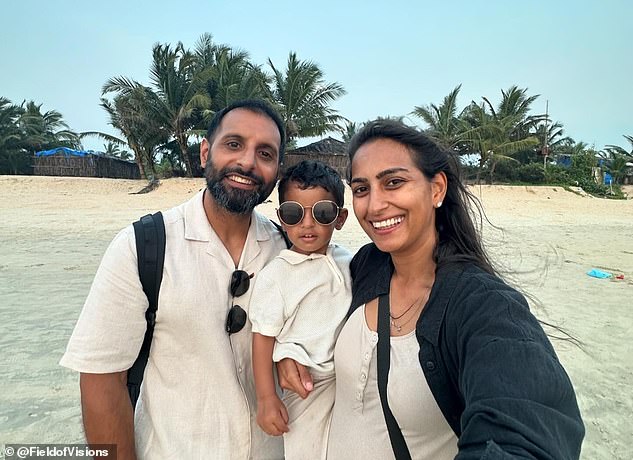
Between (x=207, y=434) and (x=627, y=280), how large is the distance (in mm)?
8999

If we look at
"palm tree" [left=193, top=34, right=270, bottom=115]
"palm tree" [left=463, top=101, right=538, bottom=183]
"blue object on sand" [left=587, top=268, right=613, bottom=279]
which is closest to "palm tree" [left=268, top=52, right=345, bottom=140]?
"palm tree" [left=193, top=34, right=270, bottom=115]

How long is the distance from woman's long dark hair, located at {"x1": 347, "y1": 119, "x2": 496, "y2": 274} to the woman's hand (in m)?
A: 0.73

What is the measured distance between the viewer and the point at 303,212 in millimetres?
2166

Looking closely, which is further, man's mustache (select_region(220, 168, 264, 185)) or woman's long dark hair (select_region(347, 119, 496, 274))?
man's mustache (select_region(220, 168, 264, 185))

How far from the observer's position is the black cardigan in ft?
3.20

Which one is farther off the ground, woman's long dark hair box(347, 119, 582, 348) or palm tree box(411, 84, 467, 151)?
palm tree box(411, 84, 467, 151)

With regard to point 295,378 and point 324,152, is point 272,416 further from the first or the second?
point 324,152

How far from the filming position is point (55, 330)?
5.10 metres

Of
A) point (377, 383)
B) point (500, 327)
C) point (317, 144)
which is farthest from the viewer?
point (317, 144)

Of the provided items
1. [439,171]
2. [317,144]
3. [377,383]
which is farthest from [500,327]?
[317,144]

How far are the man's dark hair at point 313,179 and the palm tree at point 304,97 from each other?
2526cm

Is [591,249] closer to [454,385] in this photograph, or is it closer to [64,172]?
[454,385]

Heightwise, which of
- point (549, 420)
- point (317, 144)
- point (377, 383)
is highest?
point (317, 144)

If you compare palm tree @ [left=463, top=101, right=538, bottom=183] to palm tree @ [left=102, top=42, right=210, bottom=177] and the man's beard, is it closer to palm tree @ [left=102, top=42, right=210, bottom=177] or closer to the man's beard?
palm tree @ [left=102, top=42, right=210, bottom=177]
